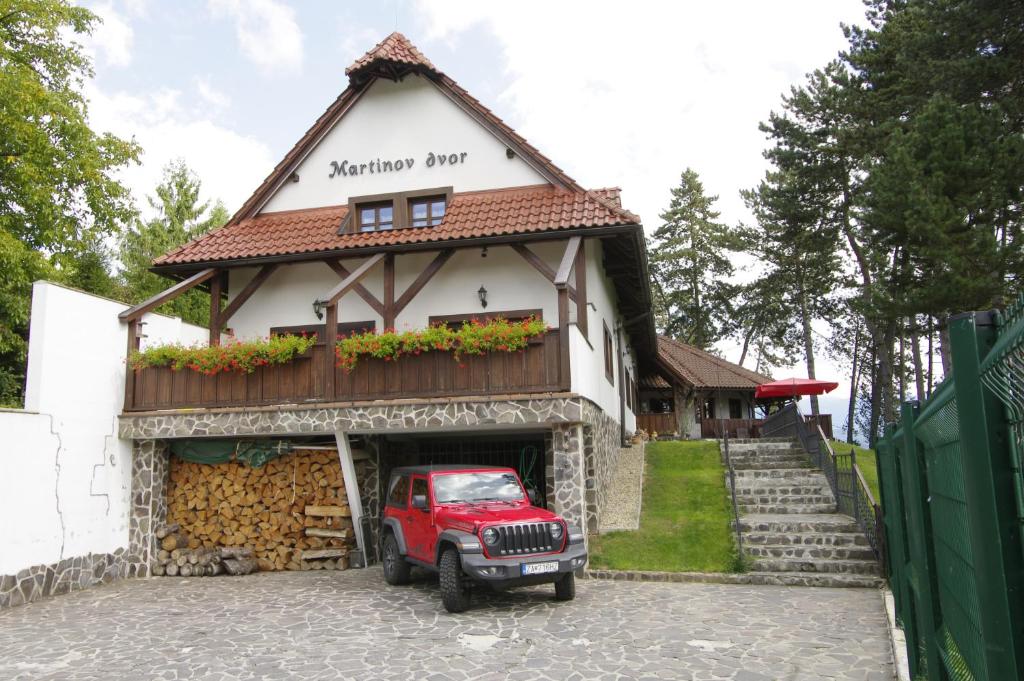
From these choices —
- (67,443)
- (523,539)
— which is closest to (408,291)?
(523,539)

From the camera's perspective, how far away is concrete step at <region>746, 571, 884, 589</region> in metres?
10.9

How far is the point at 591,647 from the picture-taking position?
774cm

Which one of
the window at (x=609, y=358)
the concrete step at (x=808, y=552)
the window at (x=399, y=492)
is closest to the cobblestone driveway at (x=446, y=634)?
the concrete step at (x=808, y=552)

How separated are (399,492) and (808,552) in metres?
6.70

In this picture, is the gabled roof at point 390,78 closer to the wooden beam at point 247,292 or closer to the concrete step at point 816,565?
the wooden beam at point 247,292

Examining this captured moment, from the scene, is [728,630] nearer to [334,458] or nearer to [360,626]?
[360,626]

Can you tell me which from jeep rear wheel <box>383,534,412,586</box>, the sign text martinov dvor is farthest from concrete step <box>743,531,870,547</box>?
the sign text martinov dvor

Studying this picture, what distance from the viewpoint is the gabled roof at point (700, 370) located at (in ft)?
96.6

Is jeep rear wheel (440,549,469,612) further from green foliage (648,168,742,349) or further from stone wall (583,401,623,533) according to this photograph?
green foliage (648,168,742,349)

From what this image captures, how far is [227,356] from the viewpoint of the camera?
1281cm

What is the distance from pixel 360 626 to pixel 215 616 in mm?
2243

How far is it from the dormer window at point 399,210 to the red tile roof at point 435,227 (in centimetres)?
25

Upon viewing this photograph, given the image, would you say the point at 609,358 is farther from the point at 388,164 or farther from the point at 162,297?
the point at 162,297

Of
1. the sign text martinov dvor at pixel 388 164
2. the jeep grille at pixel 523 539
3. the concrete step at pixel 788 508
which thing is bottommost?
the concrete step at pixel 788 508
